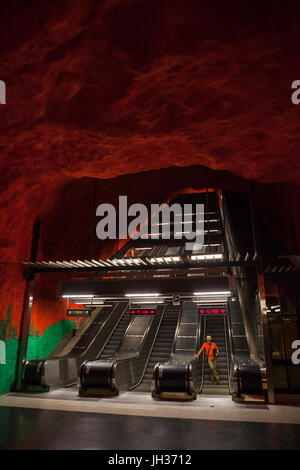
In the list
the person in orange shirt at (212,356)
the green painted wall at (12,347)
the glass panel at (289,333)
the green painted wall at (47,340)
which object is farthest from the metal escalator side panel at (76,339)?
the glass panel at (289,333)

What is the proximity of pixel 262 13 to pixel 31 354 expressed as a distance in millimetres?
10577

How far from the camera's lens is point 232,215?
733 inches

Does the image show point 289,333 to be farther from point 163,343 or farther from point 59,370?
point 59,370

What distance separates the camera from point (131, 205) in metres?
15.2

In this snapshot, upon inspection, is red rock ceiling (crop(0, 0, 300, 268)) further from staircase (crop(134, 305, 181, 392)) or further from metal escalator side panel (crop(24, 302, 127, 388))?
staircase (crop(134, 305, 181, 392))

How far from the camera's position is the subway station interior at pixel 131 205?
475 centimetres

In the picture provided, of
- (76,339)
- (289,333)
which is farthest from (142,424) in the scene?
(76,339)

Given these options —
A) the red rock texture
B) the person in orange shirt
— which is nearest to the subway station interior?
the red rock texture

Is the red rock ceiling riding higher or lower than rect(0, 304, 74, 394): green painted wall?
higher

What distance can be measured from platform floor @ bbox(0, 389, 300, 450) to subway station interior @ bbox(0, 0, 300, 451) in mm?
52

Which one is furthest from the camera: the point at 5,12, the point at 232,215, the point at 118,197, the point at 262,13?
the point at 232,215

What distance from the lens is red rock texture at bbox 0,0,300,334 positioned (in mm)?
4488
